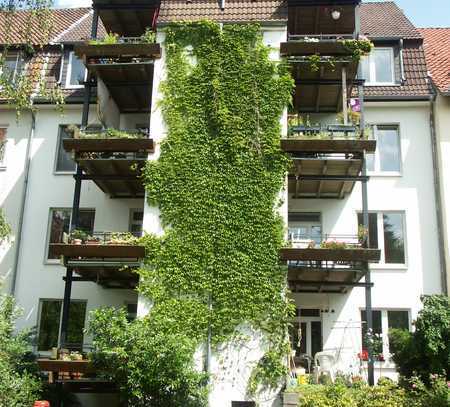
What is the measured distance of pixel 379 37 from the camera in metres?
24.0

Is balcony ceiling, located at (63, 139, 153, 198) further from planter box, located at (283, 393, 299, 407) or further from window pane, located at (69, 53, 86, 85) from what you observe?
planter box, located at (283, 393, 299, 407)

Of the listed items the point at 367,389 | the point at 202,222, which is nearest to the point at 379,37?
the point at 202,222

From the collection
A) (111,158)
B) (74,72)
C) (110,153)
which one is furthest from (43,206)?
(74,72)

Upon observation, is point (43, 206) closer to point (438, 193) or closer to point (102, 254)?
point (102, 254)

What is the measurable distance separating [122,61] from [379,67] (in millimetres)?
9777

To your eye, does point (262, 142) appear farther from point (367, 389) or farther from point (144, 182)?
point (367, 389)

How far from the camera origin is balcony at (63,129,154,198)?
19719mm

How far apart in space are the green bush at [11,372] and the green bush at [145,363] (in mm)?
2342

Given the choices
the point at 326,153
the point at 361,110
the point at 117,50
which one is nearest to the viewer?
the point at 326,153

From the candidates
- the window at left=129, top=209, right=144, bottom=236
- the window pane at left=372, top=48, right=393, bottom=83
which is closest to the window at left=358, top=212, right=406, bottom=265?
the window pane at left=372, top=48, right=393, bottom=83

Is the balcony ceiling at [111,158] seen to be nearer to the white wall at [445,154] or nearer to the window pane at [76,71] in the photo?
the window pane at [76,71]

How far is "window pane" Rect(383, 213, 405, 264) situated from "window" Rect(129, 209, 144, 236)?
28.1 feet

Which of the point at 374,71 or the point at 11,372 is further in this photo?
the point at 374,71

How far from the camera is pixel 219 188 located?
19516 millimetres
